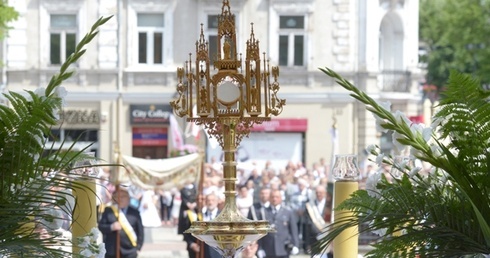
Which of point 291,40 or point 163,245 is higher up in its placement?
point 291,40

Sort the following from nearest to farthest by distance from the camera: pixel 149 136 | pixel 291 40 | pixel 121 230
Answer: pixel 121 230 → pixel 149 136 → pixel 291 40

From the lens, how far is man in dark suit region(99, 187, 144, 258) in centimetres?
2089

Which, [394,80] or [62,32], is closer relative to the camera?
[62,32]

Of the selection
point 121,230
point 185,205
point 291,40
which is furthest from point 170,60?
point 121,230

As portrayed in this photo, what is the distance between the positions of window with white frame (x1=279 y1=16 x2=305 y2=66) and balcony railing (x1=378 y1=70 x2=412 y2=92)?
2931 millimetres

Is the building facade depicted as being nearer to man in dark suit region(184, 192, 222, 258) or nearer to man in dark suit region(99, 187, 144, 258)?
man in dark suit region(184, 192, 222, 258)

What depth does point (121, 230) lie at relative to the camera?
21109mm

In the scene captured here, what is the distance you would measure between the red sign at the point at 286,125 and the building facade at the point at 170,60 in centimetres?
3

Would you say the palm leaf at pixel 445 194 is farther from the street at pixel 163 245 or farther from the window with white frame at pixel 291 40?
the window with white frame at pixel 291 40

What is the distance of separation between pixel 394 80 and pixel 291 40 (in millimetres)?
4007

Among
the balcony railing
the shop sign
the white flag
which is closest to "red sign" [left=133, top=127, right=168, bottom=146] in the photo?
the shop sign

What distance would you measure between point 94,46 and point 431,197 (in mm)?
40838

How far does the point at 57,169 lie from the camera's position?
26.9 ft

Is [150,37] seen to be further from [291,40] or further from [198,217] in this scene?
[198,217]
